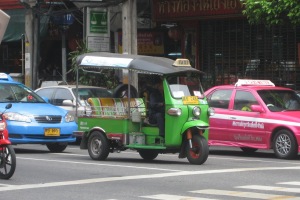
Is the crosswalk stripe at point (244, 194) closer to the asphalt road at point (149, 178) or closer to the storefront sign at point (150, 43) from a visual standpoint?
the asphalt road at point (149, 178)

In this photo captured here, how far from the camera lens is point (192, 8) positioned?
28.0m

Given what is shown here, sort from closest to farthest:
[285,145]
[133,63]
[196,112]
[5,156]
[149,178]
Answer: [5,156] → [149,178] → [196,112] → [133,63] → [285,145]

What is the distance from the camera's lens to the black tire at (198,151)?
15.9 metres

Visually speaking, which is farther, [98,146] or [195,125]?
[98,146]

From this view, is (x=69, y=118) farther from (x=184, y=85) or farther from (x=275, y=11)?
(x=275, y=11)

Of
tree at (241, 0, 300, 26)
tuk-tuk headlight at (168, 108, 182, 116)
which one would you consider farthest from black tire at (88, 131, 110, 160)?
tree at (241, 0, 300, 26)

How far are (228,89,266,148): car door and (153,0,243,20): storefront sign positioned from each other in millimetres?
7829

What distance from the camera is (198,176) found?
14.0 m

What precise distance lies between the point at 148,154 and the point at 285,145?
297 centimetres

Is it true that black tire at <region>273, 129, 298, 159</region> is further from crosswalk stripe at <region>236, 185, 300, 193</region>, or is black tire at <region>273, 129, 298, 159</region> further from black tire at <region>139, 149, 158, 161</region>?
crosswalk stripe at <region>236, 185, 300, 193</region>

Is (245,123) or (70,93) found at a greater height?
(70,93)

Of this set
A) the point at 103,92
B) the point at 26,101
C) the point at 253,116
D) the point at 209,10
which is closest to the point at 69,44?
the point at 209,10

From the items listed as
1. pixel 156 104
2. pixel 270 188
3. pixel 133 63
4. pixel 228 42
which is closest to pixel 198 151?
pixel 156 104

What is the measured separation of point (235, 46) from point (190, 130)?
40.9 feet
